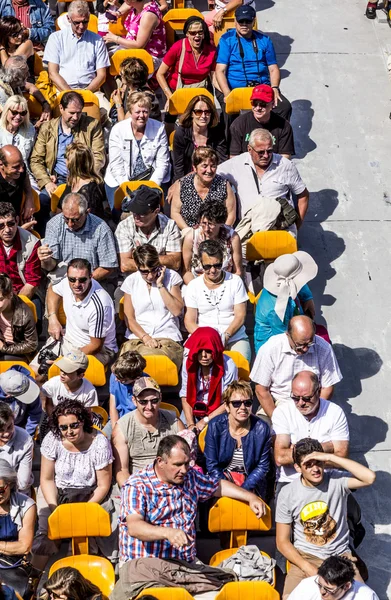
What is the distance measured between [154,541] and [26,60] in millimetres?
5705

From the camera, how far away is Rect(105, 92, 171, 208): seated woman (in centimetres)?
986

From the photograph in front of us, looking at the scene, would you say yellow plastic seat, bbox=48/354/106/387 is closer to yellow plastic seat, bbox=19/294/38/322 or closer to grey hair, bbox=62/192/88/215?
yellow plastic seat, bbox=19/294/38/322

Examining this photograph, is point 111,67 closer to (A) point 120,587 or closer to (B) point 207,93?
(B) point 207,93

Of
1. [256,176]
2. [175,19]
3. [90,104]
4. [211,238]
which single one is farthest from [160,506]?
[175,19]

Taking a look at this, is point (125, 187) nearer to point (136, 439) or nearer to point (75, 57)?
point (75, 57)

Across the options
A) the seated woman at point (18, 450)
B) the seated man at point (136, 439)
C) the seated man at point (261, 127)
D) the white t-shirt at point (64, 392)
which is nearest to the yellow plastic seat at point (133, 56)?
the seated man at point (261, 127)

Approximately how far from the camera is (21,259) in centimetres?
886

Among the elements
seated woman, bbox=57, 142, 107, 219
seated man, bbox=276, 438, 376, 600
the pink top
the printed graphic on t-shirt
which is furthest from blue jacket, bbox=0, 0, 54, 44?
the printed graphic on t-shirt

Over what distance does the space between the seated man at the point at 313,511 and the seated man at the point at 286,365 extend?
957mm

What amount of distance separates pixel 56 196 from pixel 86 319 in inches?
62.2

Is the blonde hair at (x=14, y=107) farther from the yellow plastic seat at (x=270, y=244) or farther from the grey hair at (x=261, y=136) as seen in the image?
the yellow plastic seat at (x=270, y=244)

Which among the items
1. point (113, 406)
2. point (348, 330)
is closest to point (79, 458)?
point (113, 406)

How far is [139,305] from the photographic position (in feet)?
28.1

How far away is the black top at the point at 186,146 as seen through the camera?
9.88m
